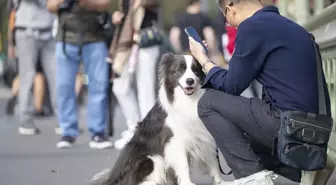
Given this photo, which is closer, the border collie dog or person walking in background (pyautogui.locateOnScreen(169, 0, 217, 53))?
the border collie dog

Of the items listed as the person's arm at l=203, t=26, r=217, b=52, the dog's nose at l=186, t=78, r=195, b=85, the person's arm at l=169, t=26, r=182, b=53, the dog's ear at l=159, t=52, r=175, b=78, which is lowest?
the person's arm at l=169, t=26, r=182, b=53

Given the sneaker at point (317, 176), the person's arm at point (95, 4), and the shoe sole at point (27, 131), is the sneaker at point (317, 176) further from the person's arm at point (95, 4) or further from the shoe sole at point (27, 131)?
the shoe sole at point (27, 131)

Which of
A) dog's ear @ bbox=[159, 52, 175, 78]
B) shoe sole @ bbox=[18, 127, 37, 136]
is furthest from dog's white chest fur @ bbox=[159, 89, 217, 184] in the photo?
shoe sole @ bbox=[18, 127, 37, 136]

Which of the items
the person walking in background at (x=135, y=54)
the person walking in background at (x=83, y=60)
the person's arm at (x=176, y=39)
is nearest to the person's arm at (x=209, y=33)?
the person's arm at (x=176, y=39)

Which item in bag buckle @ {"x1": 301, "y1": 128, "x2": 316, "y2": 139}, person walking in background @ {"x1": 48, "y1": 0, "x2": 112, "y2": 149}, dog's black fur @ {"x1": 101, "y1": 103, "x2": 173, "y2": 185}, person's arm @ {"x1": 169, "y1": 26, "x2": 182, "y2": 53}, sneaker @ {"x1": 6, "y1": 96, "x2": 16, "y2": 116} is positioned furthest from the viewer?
sneaker @ {"x1": 6, "y1": 96, "x2": 16, "y2": 116}

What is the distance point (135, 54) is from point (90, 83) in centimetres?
60

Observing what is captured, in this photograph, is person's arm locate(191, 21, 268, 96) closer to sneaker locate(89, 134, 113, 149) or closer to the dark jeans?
the dark jeans

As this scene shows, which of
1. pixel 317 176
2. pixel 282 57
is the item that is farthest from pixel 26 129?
pixel 282 57

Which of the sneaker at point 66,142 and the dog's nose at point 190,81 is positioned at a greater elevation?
the dog's nose at point 190,81

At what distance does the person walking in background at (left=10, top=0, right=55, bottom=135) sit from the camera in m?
9.49

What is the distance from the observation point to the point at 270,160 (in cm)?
488

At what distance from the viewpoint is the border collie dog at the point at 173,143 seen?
5523 millimetres

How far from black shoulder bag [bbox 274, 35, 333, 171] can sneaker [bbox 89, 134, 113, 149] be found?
4.08 metres

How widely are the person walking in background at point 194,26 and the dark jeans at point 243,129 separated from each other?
6.55 m
